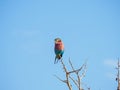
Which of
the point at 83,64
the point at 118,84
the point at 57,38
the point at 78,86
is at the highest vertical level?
the point at 57,38

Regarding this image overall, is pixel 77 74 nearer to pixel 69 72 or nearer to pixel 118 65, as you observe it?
pixel 69 72

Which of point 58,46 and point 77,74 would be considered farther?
point 58,46

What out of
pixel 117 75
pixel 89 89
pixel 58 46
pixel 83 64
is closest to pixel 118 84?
pixel 117 75

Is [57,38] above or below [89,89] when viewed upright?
above

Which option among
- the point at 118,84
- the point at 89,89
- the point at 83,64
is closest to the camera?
the point at 83,64

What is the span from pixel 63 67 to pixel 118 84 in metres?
4.79

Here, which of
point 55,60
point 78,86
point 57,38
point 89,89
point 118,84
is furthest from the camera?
point 118,84

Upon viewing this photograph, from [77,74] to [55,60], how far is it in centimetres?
233

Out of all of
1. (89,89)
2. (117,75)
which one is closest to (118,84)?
(117,75)

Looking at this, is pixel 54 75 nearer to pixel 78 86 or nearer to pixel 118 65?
pixel 78 86

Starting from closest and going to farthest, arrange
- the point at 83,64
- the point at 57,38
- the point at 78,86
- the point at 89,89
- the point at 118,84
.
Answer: the point at 78,86, the point at 83,64, the point at 89,89, the point at 57,38, the point at 118,84

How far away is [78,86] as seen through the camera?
554 centimetres

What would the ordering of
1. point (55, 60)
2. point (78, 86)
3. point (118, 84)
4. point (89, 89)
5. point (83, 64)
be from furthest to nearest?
point (118, 84) → point (55, 60) → point (89, 89) → point (83, 64) → point (78, 86)

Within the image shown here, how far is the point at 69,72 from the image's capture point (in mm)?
5746
